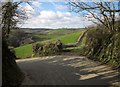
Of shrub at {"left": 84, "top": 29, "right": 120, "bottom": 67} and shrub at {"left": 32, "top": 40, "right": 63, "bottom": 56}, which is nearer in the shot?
shrub at {"left": 84, "top": 29, "right": 120, "bottom": 67}

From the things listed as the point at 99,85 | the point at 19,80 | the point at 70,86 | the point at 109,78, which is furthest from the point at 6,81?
the point at 109,78

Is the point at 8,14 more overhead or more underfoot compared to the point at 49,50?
more overhead

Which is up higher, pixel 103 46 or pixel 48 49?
pixel 103 46

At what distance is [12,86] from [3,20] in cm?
940

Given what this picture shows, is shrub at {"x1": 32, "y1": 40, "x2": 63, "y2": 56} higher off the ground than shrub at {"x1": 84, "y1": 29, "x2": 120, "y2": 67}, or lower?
lower

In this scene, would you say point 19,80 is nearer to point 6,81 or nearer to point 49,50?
point 6,81

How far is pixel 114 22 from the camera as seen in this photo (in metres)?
19.6

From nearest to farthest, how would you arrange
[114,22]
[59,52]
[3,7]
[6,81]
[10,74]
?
1. [6,81]
2. [10,74]
3. [3,7]
4. [114,22]
5. [59,52]

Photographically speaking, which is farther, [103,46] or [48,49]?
[48,49]

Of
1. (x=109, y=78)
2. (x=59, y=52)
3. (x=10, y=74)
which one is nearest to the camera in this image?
(x=10, y=74)

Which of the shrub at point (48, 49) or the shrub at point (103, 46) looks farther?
the shrub at point (48, 49)

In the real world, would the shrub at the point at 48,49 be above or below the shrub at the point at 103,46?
below

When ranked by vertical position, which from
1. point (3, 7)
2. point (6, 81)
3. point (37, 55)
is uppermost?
point (3, 7)

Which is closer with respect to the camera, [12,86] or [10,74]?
[12,86]
